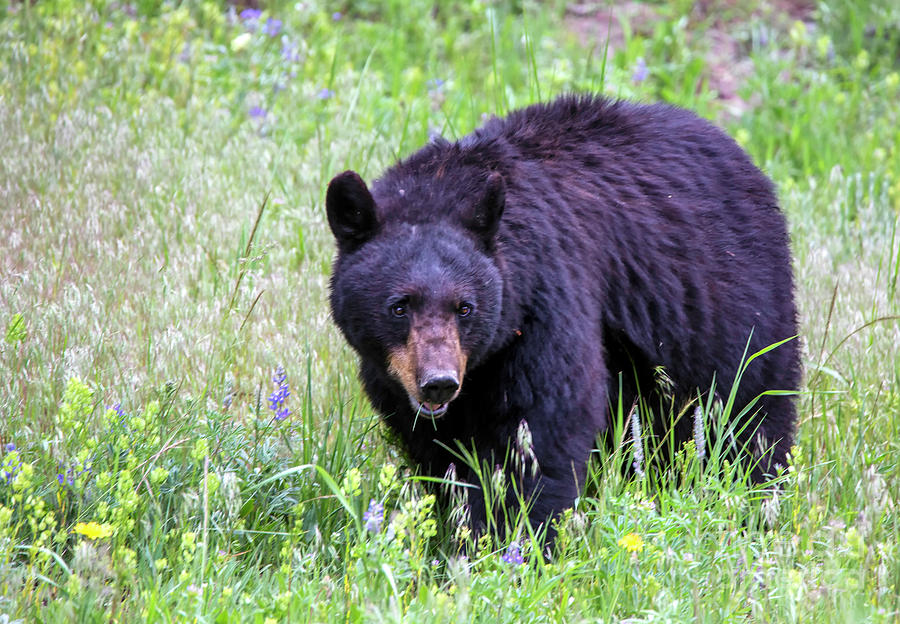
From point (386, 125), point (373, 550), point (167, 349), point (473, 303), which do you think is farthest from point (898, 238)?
point (373, 550)

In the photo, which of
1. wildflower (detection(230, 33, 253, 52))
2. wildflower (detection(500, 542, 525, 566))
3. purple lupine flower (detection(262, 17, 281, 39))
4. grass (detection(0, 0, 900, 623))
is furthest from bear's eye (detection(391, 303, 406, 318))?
purple lupine flower (detection(262, 17, 281, 39))

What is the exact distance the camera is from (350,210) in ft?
10.9

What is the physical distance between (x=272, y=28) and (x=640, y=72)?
2694 millimetres

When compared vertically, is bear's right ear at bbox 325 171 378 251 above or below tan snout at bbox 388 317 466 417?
above

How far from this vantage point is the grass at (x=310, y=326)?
2705 mm

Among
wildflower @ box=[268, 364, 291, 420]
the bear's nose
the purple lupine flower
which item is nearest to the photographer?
the bear's nose

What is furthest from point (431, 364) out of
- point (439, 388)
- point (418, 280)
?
point (418, 280)

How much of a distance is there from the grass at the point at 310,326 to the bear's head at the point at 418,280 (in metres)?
0.34

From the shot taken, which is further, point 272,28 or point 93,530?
point 272,28

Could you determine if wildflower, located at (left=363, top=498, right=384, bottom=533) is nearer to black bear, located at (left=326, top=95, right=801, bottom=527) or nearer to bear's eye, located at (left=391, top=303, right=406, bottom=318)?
black bear, located at (left=326, top=95, right=801, bottom=527)

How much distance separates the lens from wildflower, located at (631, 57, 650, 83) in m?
7.55

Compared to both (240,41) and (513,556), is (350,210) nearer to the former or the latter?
(513,556)

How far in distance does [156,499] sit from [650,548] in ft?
4.87

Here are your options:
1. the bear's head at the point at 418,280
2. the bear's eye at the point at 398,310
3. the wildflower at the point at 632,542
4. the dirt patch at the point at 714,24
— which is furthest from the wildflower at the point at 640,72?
the wildflower at the point at 632,542
